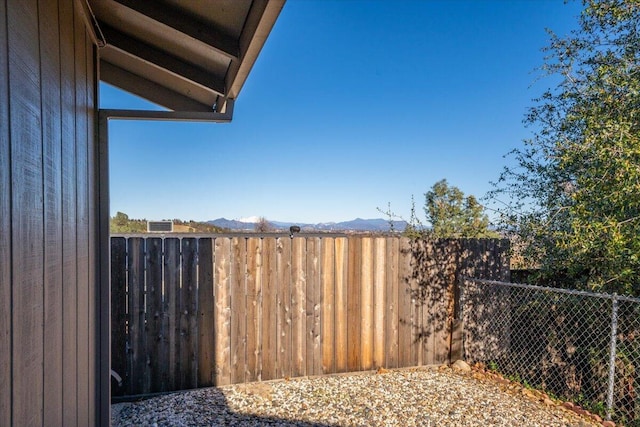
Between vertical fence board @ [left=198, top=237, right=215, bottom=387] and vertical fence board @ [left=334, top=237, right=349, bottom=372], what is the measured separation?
49.0 inches

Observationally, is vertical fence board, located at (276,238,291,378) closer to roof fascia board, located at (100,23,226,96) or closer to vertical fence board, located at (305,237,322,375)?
vertical fence board, located at (305,237,322,375)

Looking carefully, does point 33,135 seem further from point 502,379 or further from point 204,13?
point 502,379

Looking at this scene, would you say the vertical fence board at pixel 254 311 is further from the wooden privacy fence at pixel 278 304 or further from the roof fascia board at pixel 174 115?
the roof fascia board at pixel 174 115

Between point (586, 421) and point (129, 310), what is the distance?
3919 mm

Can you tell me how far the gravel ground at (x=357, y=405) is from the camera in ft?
9.89

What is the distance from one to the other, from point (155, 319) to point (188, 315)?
0.93 ft

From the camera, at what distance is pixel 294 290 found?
3.89 metres

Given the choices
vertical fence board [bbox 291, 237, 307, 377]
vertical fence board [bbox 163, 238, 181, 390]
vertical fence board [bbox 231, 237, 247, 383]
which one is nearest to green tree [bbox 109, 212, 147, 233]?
vertical fence board [bbox 163, 238, 181, 390]

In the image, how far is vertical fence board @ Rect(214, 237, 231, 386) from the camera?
3.63 m

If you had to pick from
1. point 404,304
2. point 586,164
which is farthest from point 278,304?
point 586,164

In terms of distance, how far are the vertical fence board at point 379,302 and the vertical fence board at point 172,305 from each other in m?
1.97

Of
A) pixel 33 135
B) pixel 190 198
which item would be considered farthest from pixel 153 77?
pixel 190 198

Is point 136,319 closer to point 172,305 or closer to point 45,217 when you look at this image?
point 172,305

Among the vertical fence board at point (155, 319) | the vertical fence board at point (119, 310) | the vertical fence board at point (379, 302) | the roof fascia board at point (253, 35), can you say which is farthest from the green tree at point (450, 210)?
the roof fascia board at point (253, 35)
